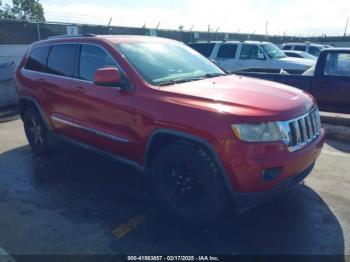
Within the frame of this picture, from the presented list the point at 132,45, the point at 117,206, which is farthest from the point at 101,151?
the point at 132,45

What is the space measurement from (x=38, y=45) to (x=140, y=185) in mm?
2931

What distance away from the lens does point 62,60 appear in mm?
4945

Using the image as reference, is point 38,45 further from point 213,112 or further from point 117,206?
point 213,112

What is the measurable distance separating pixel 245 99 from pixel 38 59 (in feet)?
12.2

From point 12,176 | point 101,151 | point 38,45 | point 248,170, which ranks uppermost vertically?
point 38,45

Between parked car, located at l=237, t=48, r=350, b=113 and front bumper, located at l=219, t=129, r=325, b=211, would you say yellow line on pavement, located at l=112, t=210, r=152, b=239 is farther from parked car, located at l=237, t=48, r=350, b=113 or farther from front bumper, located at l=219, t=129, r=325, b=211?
parked car, located at l=237, t=48, r=350, b=113

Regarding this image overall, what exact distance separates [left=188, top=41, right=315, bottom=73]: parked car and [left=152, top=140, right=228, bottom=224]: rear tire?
28.7ft

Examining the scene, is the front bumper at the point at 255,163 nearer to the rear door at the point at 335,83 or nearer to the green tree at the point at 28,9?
the rear door at the point at 335,83

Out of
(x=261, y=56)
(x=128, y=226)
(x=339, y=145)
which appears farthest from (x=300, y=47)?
(x=128, y=226)

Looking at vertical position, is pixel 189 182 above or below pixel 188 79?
below

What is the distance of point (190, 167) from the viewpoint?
3338mm

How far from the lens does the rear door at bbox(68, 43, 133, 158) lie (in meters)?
3.87

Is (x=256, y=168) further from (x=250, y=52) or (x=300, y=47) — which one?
(x=300, y=47)

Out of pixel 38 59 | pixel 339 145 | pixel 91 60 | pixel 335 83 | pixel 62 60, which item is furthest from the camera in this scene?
pixel 335 83
